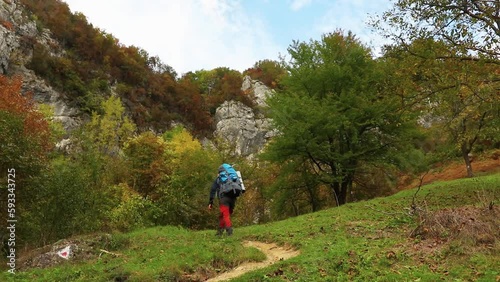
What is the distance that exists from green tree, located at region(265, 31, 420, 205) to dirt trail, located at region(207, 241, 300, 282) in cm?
1055

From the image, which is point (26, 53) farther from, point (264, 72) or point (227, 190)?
point (227, 190)

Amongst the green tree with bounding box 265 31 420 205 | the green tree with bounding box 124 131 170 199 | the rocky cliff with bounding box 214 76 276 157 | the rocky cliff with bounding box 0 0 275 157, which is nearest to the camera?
the green tree with bounding box 265 31 420 205

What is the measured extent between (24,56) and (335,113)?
44.8 m

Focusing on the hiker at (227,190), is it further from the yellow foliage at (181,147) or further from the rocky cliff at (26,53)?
the rocky cliff at (26,53)

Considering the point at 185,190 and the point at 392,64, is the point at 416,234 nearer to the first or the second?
the point at 392,64

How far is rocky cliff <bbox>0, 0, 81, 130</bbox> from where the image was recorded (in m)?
47.2

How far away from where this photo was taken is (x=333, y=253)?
8.12 meters

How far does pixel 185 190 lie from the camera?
21.6m

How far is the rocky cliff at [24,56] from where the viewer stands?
4722 cm

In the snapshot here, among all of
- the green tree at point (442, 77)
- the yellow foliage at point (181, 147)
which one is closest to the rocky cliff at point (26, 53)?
the yellow foliage at point (181, 147)

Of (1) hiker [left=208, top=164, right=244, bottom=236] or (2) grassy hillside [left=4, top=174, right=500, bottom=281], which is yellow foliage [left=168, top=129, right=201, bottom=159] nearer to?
(2) grassy hillside [left=4, top=174, right=500, bottom=281]

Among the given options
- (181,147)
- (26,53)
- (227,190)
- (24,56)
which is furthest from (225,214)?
(26,53)

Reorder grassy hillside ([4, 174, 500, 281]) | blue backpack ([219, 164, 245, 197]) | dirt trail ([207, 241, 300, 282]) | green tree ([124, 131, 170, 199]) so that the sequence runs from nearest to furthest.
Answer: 1. grassy hillside ([4, 174, 500, 281])
2. dirt trail ([207, 241, 300, 282])
3. blue backpack ([219, 164, 245, 197])
4. green tree ([124, 131, 170, 199])

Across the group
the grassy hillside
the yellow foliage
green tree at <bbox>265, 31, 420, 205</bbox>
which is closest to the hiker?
the grassy hillside
